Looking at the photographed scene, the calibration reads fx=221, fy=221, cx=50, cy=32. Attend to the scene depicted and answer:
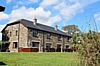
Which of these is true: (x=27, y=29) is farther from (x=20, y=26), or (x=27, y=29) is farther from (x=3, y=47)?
(x=3, y=47)

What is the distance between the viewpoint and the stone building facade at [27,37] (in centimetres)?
5372

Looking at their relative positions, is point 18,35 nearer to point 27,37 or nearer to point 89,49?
point 27,37

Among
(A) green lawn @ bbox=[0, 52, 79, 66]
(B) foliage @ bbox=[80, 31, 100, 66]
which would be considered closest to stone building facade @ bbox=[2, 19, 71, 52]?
(A) green lawn @ bbox=[0, 52, 79, 66]

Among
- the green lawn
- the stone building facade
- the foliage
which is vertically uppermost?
the stone building facade

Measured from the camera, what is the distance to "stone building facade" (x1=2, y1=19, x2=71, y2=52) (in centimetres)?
5372

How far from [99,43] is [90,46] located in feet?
1.38

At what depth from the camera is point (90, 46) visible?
8.67 m

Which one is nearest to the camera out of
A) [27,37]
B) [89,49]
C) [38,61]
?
[89,49]

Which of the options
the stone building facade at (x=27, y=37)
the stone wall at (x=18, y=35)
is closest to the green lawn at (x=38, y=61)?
the stone building facade at (x=27, y=37)

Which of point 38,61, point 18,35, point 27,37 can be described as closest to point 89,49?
point 38,61

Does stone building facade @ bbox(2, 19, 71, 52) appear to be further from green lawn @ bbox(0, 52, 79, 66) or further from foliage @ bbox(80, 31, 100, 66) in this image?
foliage @ bbox(80, 31, 100, 66)

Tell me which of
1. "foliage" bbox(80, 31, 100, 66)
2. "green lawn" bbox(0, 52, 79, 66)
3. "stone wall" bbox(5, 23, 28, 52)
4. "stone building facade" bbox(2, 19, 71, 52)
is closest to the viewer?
"foliage" bbox(80, 31, 100, 66)

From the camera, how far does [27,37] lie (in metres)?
53.7

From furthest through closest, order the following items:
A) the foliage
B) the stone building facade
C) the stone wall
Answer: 1. the stone wall
2. the stone building facade
3. the foliage
